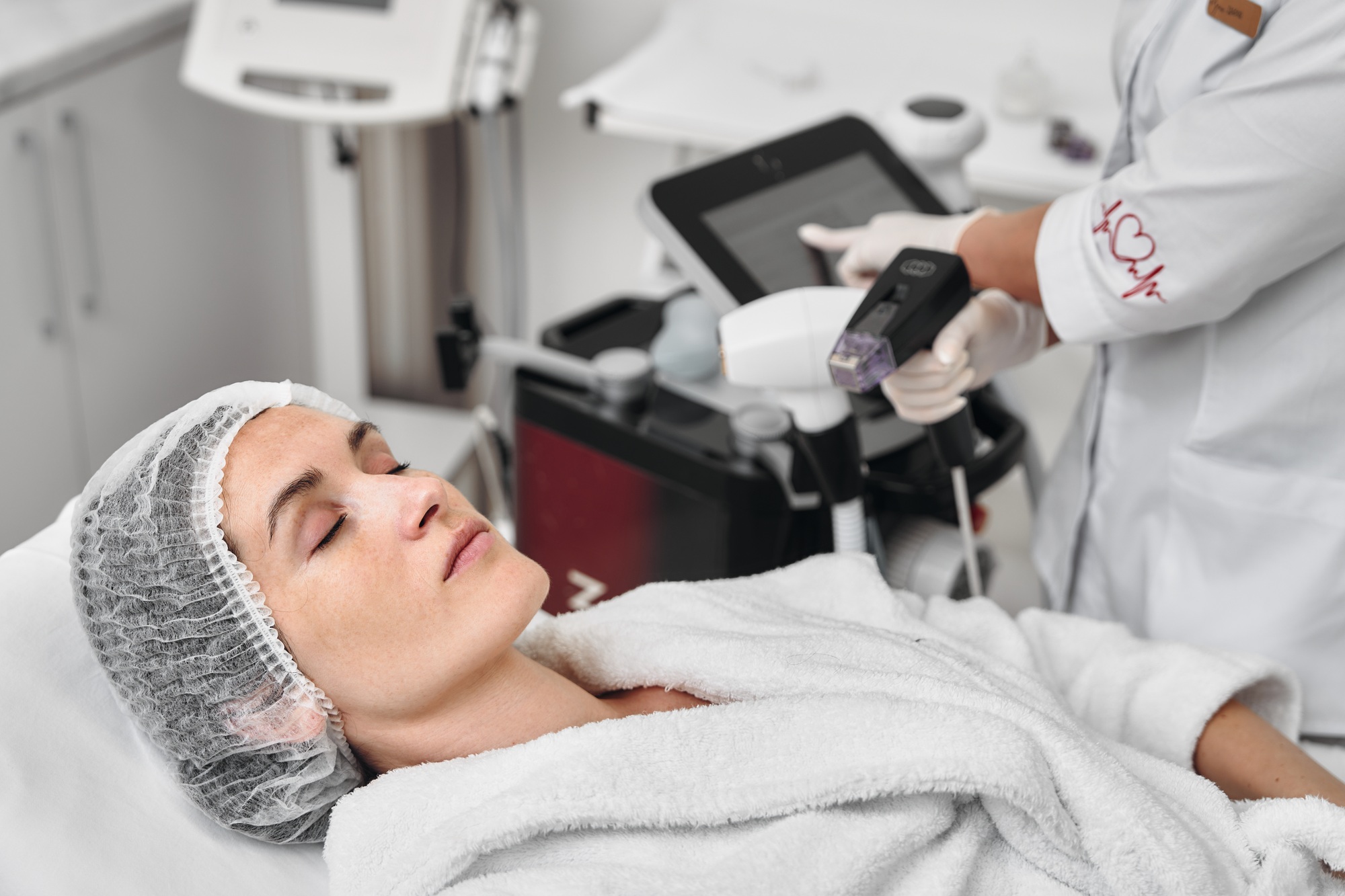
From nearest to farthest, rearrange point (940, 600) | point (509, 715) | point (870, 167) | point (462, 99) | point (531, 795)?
point (531, 795) → point (509, 715) → point (940, 600) → point (870, 167) → point (462, 99)

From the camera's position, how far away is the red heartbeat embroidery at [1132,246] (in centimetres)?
97

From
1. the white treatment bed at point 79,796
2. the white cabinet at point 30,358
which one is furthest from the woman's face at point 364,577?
the white cabinet at point 30,358

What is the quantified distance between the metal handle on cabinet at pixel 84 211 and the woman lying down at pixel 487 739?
1.45m

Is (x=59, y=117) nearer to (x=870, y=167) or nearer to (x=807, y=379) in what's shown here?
(x=870, y=167)

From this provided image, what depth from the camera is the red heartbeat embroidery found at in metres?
0.97

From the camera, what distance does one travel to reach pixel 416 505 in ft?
2.90

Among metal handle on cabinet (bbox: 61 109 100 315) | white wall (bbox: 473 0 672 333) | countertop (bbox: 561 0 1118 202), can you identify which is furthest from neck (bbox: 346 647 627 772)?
white wall (bbox: 473 0 672 333)

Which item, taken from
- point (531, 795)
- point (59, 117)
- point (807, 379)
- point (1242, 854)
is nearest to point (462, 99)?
point (59, 117)

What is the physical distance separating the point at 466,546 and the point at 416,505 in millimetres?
52

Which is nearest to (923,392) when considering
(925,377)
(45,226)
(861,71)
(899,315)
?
(925,377)

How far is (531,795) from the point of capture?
2.66 ft

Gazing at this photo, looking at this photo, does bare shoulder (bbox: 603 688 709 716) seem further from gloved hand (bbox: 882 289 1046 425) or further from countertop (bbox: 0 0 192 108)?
countertop (bbox: 0 0 192 108)

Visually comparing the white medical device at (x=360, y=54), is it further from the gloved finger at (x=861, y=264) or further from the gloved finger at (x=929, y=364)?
the gloved finger at (x=929, y=364)

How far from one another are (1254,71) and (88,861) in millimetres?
1070
